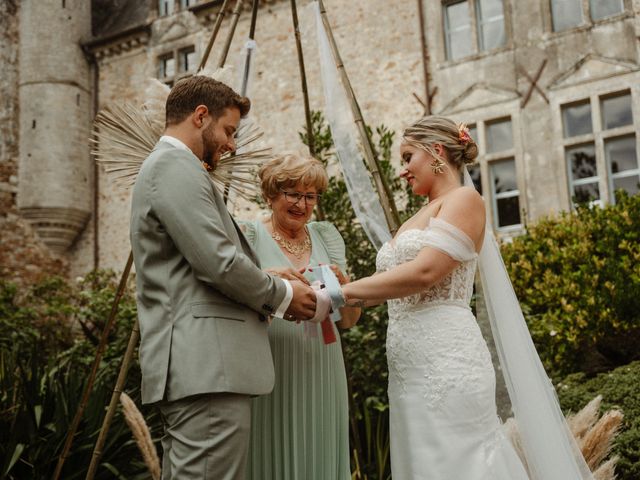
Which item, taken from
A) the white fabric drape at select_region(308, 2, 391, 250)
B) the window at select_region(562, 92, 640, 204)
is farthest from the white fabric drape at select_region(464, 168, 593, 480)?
the window at select_region(562, 92, 640, 204)

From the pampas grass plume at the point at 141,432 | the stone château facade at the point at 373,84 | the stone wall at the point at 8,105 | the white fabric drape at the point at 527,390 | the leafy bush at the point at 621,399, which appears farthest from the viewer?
the stone wall at the point at 8,105

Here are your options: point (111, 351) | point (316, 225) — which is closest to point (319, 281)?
point (316, 225)

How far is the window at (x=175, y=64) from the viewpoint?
13.7m

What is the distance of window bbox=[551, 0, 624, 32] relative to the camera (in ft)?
32.3

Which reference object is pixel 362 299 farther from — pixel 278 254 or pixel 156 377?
pixel 156 377

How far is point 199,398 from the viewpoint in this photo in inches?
86.5

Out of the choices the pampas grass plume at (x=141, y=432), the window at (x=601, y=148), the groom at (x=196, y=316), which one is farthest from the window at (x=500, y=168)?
the groom at (x=196, y=316)

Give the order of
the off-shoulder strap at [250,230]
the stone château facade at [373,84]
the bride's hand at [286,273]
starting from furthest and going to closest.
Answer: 1. the stone château facade at [373,84]
2. the off-shoulder strap at [250,230]
3. the bride's hand at [286,273]

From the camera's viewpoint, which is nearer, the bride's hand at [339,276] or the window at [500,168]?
the bride's hand at [339,276]

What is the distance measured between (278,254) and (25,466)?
2478 mm

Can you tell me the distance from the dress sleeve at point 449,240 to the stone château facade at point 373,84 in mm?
7624

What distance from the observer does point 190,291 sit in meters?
2.26

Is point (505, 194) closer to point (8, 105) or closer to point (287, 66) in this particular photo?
point (287, 66)

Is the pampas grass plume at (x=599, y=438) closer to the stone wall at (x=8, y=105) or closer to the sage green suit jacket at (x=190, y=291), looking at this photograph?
the sage green suit jacket at (x=190, y=291)
